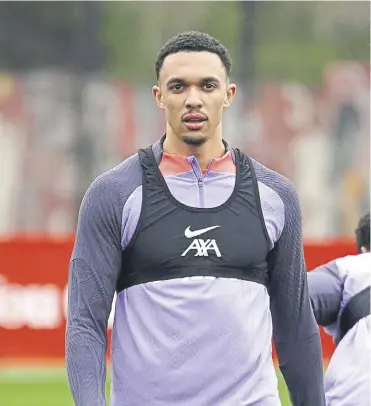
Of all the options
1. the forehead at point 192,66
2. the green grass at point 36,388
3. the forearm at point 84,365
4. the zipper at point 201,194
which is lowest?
the green grass at point 36,388

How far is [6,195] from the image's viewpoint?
19078mm

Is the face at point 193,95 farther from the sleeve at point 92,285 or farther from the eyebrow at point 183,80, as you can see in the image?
the sleeve at point 92,285

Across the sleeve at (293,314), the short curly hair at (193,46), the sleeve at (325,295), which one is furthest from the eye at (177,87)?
the sleeve at (325,295)

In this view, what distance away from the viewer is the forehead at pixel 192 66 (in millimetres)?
4824

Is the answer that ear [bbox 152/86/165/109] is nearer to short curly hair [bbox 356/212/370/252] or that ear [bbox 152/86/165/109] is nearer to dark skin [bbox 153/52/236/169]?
dark skin [bbox 153/52/236/169]

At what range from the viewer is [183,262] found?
4746mm

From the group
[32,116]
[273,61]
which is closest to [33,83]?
[32,116]

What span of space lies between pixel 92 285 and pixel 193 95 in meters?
0.73

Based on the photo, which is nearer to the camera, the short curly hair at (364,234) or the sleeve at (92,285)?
the sleeve at (92,285)

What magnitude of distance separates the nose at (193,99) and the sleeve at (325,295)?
1393 mm

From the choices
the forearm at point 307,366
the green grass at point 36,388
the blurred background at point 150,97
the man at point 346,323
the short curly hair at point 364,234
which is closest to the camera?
the forearm at point 307,366

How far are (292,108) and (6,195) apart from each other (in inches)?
177

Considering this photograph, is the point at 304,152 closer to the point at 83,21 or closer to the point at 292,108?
the point at 292,108

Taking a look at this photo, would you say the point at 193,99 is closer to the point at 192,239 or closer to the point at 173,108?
the point at 173,108
